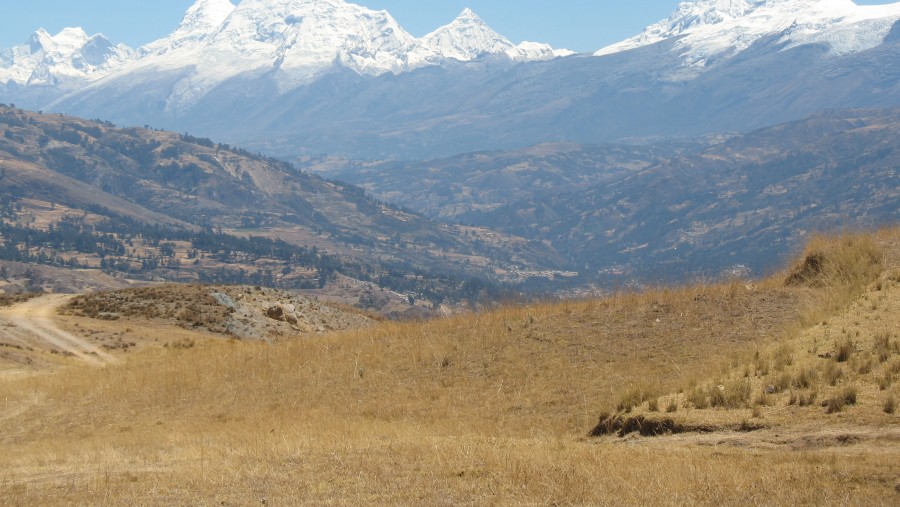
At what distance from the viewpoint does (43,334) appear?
41875 millimetres

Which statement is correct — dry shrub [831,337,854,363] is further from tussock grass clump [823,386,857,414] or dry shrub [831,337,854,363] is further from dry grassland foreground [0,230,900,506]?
tussock grass clump [823,386,857,414]

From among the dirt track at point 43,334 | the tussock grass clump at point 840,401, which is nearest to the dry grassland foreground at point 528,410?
the tussock grass clump at point 840,401

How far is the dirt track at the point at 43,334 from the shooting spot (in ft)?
127

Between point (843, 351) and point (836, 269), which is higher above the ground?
point (836, 269)

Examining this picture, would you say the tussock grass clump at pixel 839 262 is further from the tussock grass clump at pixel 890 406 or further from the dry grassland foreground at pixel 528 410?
the tussock grass clump at pixel 890 406

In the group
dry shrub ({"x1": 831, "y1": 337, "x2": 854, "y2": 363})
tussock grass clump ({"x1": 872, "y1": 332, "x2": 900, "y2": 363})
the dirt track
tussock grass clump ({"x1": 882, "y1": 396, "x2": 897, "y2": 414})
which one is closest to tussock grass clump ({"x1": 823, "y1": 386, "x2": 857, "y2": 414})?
tussock grass clump ({"x1": 882, "y1": 396, "x2": 897, "y2": 414})

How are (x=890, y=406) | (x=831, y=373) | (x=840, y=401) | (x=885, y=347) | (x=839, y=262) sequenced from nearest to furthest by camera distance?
(x=890, y=406) → (x=840, y=401) → (x=831, y=373) → (x=885, y=347) → (x=839, y=262)

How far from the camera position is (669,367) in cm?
1947

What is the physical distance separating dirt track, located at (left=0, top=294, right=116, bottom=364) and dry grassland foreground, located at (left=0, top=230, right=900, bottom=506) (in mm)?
8033

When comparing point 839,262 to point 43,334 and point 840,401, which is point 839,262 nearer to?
point 840,401

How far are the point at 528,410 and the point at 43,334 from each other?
3065 centimetres

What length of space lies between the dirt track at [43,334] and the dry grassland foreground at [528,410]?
8.03m

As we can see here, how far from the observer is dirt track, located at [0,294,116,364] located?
127 ft

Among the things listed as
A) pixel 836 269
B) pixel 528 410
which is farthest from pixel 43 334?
pixel 836 269
